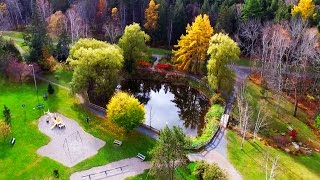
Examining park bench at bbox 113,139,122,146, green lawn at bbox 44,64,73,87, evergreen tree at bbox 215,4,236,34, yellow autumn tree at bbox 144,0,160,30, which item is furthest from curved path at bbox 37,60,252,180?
yellow autumn tree at bbox 144,0,160,30

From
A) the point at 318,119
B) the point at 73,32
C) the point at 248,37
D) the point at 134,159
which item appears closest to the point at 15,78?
the point at 73,32

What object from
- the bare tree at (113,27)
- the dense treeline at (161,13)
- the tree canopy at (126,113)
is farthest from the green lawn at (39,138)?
the bare tree at (113,27)

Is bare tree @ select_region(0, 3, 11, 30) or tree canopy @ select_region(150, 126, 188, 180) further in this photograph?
bare tree @ select_region(0, 3, 11, 30)

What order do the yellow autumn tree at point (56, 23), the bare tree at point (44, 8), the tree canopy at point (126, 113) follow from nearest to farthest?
the tree canopy at point (126, 113) < the yellow autumn tree at point (56, 23) < the bare tree at point (44, 8)

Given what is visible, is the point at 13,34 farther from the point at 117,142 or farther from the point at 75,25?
the point at 117,142

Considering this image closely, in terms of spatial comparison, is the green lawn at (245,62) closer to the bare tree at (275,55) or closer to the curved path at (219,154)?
the bare tree at (275,55)

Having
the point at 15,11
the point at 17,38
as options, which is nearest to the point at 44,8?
the point at 17,38

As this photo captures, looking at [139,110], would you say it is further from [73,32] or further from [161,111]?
[73,32]

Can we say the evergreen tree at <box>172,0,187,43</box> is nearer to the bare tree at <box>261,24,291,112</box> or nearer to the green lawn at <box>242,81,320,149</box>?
the bare tree at <box>261,24,291,112</box>
